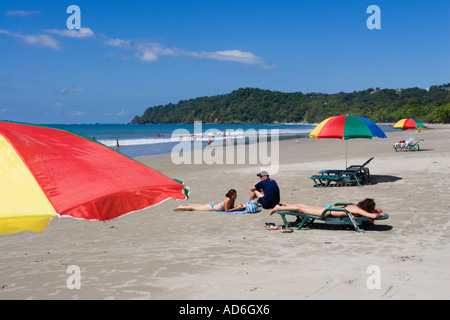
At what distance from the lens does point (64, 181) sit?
311 cm

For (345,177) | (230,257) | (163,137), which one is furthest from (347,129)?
(163,137)

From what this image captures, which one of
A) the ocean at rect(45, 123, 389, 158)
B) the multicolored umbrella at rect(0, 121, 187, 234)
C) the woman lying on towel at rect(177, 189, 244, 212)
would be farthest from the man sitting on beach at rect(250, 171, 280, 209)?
the multicolored umbrella at rect(0, 121, 187, 234)

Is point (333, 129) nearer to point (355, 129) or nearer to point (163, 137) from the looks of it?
point (355, 129)

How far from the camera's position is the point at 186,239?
7.62 meters

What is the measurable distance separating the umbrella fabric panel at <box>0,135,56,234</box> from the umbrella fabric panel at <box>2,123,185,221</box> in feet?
0.16

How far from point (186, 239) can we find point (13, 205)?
5008 mm

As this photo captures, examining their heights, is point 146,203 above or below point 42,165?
below

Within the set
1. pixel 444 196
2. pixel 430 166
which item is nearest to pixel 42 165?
pixel 444 196

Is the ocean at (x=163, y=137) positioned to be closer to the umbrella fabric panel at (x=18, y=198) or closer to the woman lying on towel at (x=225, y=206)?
the umbrella fabric panel at (x=18, y=198)

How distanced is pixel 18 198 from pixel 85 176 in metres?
0.55

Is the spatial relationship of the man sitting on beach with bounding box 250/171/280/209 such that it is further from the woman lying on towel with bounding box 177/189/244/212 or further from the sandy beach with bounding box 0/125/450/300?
the woman lying on towel with bounding box 177/189/244/212

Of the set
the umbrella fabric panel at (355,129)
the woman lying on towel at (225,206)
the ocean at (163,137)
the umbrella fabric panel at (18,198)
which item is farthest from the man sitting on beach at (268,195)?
the umbrella fabric panel at (18,198)

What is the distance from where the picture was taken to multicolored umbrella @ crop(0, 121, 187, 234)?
2.82 meters
